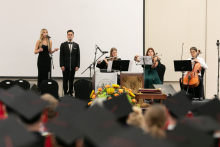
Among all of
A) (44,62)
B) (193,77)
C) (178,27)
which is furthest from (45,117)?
(178,27)

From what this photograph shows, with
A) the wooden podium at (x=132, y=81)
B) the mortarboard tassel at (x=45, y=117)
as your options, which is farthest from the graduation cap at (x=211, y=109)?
the wooden podium at (x=132, y=81)

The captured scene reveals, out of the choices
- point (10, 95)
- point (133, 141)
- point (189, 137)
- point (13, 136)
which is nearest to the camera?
point (133, 141)

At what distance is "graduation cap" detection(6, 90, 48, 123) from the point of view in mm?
2010

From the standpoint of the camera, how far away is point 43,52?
25.1 ft

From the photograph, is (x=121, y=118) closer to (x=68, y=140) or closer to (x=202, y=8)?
(x=68, y=140)

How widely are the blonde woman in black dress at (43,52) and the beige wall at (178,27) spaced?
3134 millimetres

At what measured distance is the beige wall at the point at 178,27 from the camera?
930 centimetres

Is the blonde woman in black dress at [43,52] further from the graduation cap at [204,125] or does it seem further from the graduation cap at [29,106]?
the graduation cap at [204,125]

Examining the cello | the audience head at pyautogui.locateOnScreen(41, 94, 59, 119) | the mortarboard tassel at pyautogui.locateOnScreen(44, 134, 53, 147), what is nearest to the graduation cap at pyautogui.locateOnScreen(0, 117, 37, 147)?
the mortarboard tassel at pyautogui.locateOnScreen(44, 134, 53, 147)

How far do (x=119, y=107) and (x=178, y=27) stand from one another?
744cm

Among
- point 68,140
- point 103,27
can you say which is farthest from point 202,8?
point 68,140

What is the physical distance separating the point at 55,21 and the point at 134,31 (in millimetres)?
2294

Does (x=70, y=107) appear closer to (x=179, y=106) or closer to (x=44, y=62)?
(x=179, y=106)

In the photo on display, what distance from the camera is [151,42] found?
30.5 ft
